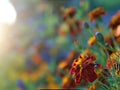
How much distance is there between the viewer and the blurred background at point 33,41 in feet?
8.84

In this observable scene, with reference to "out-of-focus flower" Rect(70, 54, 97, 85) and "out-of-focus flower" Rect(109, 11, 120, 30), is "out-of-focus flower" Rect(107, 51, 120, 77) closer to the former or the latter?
"out-of-focus flower" Rect(70, 54, 97, 85)

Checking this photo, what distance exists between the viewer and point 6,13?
3.24 metres

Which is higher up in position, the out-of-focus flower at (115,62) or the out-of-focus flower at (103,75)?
the out-of-focus flower at (115,62)

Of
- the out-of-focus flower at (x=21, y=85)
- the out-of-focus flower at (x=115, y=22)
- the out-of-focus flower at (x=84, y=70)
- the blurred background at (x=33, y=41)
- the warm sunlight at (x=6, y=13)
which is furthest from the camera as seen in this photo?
the warm sunlight at (x=6, y=13)

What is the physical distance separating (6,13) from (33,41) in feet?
0.97

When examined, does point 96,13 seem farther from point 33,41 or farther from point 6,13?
point 6,13

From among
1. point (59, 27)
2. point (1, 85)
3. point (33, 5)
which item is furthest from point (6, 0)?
point (1, 85)

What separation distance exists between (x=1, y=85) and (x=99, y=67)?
1502 mm

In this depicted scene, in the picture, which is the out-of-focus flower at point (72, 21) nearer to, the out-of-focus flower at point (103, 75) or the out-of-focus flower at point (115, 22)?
the out-of-focus flower at point (115, 22)

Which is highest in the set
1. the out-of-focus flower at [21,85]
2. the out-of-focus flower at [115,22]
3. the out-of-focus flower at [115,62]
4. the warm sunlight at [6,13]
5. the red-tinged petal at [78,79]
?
the warm sunlight at [6,13]

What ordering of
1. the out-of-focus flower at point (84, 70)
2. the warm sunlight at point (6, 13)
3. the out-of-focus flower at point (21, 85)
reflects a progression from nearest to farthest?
1. the out-of-focus flower at point (84, 70)
2. the out-of-focus flower at point (21, 85)
3. the warm sunlight at point (6, 13)

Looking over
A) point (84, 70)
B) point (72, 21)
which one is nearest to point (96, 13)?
point (72, 21)

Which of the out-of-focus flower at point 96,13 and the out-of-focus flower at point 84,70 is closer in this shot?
the out-of-focus flower at point 84,70

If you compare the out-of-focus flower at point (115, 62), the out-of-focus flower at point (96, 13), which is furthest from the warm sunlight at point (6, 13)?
the out-of-focus flower at point (115, 62)
